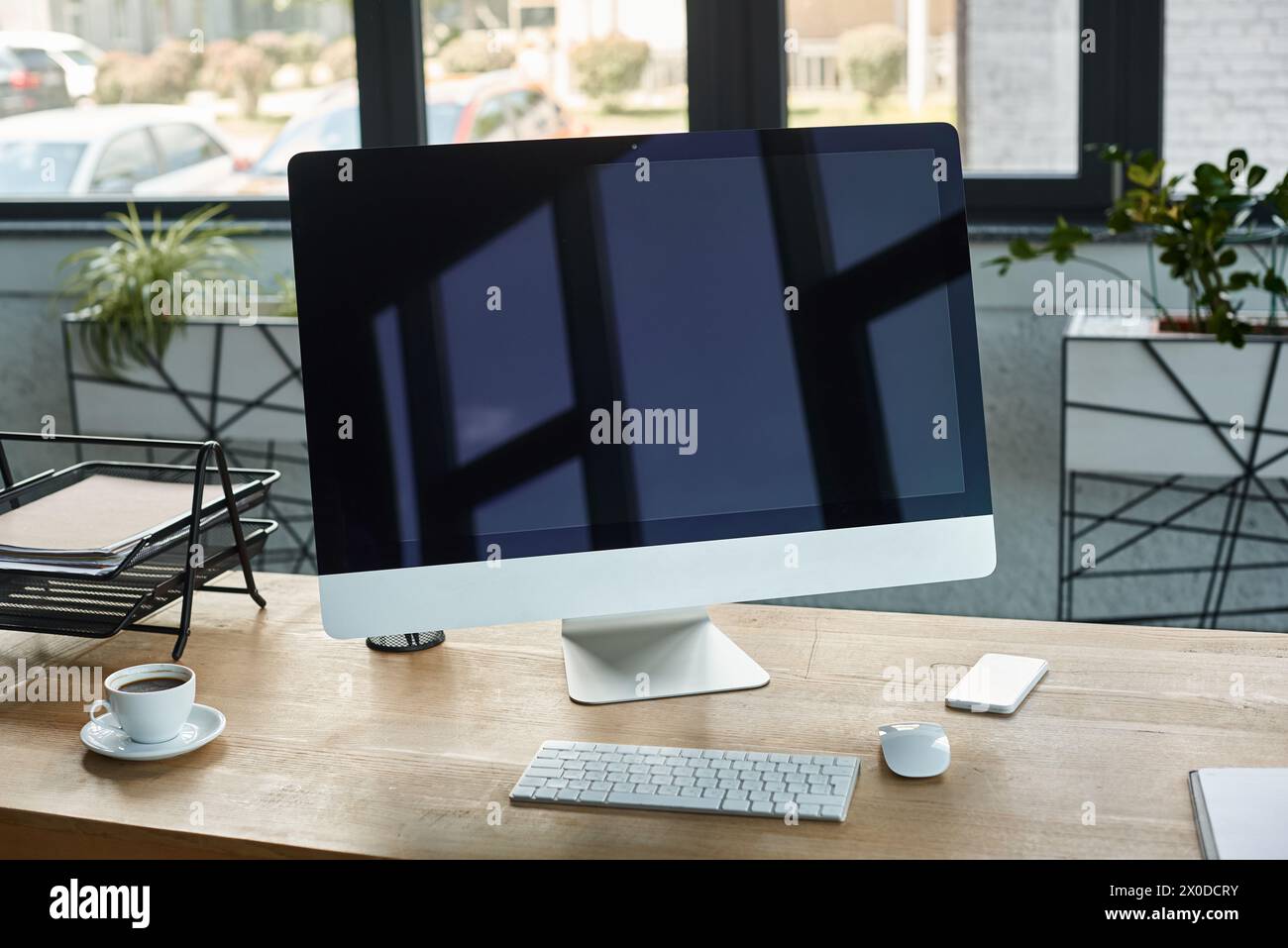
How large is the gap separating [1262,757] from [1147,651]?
0.22m

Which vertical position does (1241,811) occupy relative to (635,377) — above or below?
below

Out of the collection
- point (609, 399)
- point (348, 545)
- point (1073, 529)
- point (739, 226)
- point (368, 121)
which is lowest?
point (1073, 529)

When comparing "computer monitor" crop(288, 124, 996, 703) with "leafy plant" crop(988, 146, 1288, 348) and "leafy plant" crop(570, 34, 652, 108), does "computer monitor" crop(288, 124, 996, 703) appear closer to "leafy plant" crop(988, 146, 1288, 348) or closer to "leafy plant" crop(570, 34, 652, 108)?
"leafy plant" crop(988, 146, 1288, 348)

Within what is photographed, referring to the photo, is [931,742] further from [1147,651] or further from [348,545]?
[348,545]

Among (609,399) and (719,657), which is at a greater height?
(609,399)

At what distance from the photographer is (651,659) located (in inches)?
48.0

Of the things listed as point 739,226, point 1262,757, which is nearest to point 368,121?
point 739,226

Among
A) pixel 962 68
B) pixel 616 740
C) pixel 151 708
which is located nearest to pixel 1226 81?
pixel 962 68

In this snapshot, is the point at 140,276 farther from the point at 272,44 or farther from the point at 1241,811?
the point at 1241,811

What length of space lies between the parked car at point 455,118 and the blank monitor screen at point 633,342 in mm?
2010

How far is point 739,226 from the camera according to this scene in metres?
1.14

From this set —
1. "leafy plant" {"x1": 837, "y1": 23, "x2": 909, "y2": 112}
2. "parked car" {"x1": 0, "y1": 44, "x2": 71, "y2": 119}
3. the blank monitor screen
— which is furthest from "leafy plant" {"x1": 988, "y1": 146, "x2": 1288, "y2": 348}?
"parked car" {"x1": 0, "y1": 44, "x2": 71, "y2": 119}

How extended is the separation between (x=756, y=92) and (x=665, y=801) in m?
2.26
